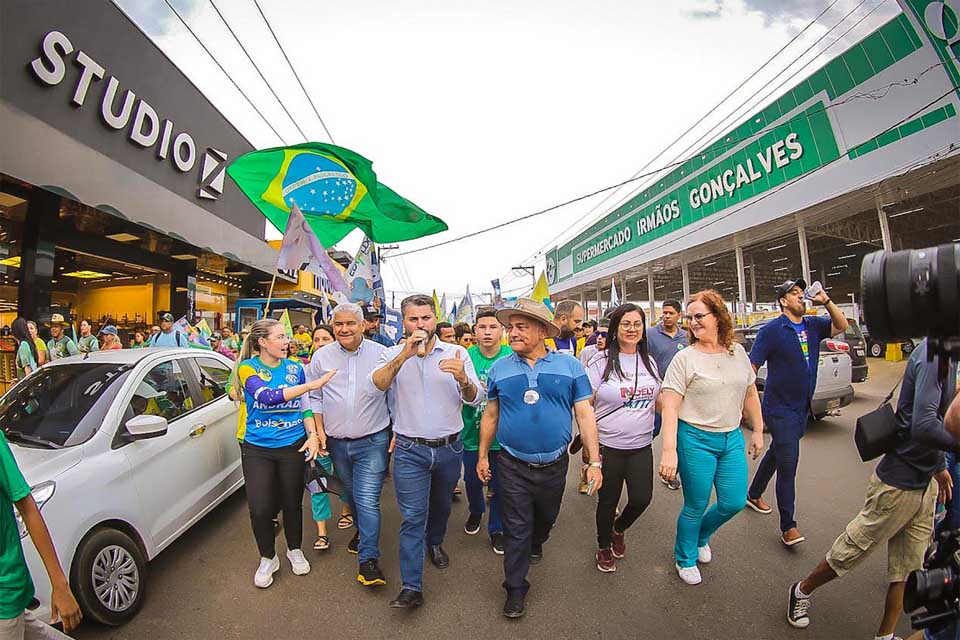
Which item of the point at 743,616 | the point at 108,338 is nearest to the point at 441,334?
the point at 743,616

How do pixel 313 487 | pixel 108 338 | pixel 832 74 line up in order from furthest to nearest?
pixel 832 74 → pixel 108 338 → pixel 313 487

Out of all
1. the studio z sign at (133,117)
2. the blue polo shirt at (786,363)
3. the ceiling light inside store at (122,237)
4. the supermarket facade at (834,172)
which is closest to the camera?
the blue polo shirt at (786,363)

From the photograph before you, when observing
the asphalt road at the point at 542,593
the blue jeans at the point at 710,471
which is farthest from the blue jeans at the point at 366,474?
the blue jeans at the point at 710,471

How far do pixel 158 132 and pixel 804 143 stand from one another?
1745cm

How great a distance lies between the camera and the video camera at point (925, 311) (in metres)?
1.37

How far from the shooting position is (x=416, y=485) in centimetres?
302

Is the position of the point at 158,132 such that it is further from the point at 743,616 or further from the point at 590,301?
the point at 590,301

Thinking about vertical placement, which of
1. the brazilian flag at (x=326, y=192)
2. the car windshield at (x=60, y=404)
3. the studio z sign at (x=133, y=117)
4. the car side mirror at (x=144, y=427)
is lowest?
the car side mirror at (x=144, y=427)

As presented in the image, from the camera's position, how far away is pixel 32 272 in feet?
27.3

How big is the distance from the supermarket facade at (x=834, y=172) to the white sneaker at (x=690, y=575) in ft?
27.9

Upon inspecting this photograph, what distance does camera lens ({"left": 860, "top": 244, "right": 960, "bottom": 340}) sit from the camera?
53.4 inches

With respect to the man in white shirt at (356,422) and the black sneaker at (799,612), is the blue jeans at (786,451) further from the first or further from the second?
the man in white shirt at (356,422)

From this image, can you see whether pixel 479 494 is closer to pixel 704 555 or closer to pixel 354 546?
pixel 354 546

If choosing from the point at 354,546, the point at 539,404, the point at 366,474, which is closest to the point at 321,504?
the point at 354,546
